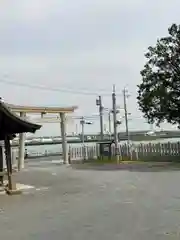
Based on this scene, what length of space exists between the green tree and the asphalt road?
21.3 metres

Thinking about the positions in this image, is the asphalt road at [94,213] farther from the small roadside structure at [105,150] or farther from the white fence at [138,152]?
the small roadside structure at [105,150]

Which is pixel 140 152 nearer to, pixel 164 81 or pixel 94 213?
pixel 164 81

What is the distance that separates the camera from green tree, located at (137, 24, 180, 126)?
141ft

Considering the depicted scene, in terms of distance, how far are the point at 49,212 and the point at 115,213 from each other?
1.93 metres

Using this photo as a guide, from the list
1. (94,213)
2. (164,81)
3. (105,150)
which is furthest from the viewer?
(105,150)

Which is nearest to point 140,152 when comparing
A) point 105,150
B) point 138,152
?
point 138,152

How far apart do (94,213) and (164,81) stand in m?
30.7

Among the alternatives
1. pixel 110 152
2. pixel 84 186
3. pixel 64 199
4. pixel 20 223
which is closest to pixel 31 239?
pixel 20 223

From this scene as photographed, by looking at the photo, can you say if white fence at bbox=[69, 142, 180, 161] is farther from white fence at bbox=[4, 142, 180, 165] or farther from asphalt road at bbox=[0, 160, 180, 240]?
asphalt road at bbox=[0, 160, 180, 240]

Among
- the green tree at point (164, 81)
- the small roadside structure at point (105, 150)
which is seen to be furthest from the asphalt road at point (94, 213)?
the small roadside structure at point (105, 150)

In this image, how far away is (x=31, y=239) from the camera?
33.6ft

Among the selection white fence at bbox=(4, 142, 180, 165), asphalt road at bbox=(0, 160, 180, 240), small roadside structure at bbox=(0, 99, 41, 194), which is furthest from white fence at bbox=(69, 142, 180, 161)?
asphalt road at bbox=(0, 160, 180, 240)

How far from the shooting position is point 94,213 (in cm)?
1388

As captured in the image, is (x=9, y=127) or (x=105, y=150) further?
(x=105, y=150)
